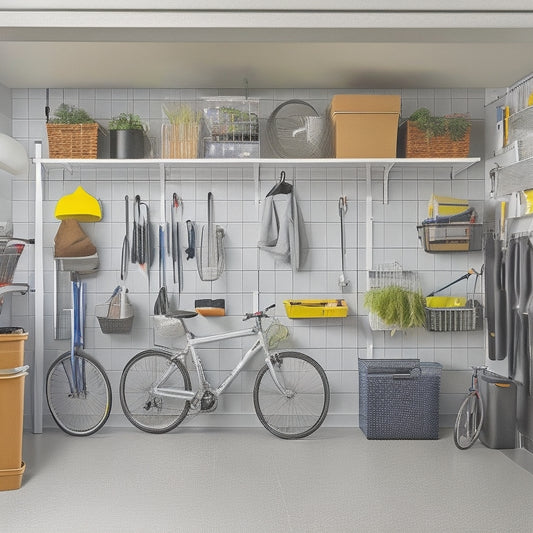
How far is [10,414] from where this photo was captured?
451 cm

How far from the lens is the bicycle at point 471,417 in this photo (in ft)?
17.5

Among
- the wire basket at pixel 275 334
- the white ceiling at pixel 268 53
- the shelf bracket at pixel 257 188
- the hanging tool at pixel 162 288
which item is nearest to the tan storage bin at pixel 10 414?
the hanging tool at pixel 162 288

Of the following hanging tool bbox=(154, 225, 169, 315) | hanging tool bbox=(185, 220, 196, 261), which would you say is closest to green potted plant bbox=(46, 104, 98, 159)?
hanging tool bbox=(154, 225, 169, 315)

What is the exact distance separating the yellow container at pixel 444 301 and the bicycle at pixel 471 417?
26.0 inches

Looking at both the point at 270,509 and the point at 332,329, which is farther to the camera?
the point at 332,329

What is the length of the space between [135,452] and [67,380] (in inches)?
40.1

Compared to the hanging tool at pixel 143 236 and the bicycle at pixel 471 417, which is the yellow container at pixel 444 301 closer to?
the bicycle at pixel 471 417

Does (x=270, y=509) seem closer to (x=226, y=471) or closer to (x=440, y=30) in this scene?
(x=226, y=471)

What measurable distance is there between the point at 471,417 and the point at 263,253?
2003 millimetres

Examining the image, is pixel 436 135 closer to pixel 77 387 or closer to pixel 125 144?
pixel 125 144

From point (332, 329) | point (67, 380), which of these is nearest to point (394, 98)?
point (332, 329)

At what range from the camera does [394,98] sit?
18.5 feet

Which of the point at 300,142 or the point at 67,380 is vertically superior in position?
the point at 300,142

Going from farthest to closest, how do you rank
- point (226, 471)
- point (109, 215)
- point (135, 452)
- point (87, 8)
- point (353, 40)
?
point (109, 215)
point (135, 452)
point (226, 471)
point (353, 40)
point (87, 8)
